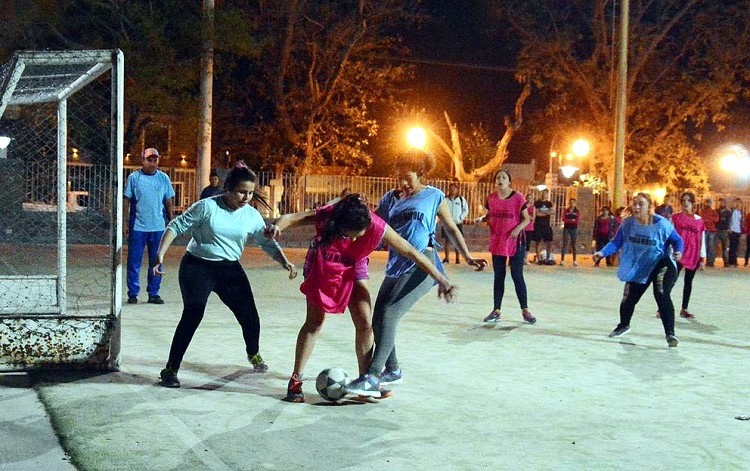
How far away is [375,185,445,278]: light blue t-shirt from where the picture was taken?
23.6ft

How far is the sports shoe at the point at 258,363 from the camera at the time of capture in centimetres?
757

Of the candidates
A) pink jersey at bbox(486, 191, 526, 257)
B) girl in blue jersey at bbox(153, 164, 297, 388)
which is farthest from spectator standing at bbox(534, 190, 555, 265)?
girl in blue jersey at bbox(153, 164, 297, 388)

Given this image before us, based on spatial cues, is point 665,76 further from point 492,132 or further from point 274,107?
point 274,107

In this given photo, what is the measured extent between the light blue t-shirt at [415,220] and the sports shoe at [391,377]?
77 cm

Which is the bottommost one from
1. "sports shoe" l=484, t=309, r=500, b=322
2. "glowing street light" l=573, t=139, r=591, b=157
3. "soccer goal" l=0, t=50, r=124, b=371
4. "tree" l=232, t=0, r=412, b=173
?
"sports shoe" l=484, t=309, r=500, b=322

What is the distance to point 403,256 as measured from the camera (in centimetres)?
675

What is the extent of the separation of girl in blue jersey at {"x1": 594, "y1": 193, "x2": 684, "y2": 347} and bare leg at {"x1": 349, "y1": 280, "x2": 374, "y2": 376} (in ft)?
13.2

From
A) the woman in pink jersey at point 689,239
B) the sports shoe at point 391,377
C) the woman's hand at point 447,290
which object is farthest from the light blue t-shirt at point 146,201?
the woman in pink jersey at point 689,239

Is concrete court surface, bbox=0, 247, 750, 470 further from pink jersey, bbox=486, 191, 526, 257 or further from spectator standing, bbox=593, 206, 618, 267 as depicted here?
spectator standing, bbox=593, 206, 618, 267

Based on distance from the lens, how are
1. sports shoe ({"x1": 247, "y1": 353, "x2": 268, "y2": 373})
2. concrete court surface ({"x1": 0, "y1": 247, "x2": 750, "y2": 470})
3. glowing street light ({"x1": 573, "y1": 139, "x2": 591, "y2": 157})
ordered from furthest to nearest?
glowing street light ({"x1": 573, "y1": 139, "x2": 591, "y2": 157}) < sports shoe ({"x1": 247, "y1": 353, "x2": 268, "y2": 373}) < concrete court surface ({"x1": 0, "y1": 247, "x2": 750, "y2": 470})

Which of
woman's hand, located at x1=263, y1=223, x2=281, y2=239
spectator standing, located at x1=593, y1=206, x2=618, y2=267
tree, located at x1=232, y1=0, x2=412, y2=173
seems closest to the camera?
woman's hand, located at x1=263, y1=223, x2=281, y2=239

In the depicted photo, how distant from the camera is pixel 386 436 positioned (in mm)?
5785

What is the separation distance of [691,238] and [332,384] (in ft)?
24.2

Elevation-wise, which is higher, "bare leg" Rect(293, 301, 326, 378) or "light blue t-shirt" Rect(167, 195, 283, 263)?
"light blue t-shirt" Rect(167, 195, 283, 263)
